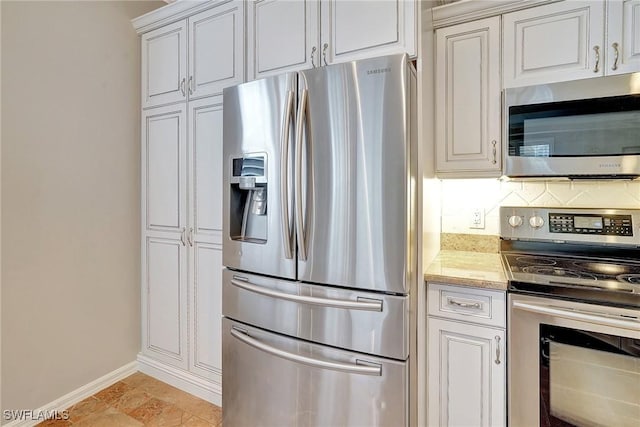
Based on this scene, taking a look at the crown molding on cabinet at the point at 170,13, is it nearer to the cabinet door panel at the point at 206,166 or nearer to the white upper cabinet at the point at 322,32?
the white upper cabinet at the point at 322,32

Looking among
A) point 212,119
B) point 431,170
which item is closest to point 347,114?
point 431,170

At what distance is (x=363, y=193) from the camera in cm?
138

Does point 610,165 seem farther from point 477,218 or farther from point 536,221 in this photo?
Answer: point 477,218

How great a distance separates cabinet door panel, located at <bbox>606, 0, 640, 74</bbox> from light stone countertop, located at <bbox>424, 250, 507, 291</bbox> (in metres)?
0.99

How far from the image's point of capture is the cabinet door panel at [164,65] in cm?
221

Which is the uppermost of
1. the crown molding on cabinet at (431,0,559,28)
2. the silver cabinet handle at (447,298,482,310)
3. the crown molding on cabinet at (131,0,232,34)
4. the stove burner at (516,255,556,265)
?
the crown molding on cabinet at (131,0,232,34)

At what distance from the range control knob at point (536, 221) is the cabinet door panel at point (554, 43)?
68 centimetres

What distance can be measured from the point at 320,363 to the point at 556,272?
1078 millimetres

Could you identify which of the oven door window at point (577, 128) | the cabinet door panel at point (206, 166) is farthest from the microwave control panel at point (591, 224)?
the cabinet door panel at point (206, 166)

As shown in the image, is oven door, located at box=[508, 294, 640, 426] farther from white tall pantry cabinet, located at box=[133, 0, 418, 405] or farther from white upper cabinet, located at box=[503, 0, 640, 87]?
white tall pantry cabinet, located at box=[133, 0, 418, 405]

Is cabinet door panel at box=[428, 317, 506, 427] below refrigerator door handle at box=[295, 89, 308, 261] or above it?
below

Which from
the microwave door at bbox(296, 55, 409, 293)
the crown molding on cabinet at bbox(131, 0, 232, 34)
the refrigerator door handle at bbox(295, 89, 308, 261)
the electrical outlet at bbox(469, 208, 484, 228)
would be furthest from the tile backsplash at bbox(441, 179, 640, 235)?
the crown molding on cabinet at bbox(131, 0, 232, 34)

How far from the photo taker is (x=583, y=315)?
127 centimetres

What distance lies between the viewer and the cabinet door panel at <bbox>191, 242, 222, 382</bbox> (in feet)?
6.83
